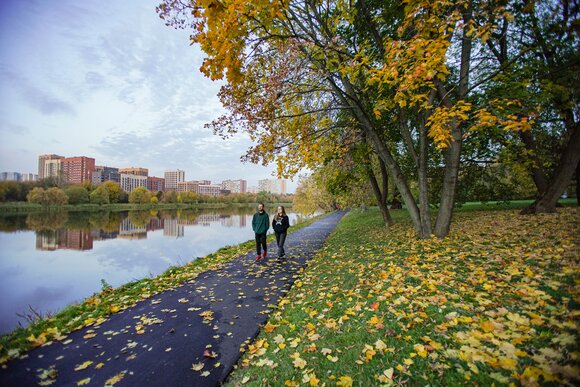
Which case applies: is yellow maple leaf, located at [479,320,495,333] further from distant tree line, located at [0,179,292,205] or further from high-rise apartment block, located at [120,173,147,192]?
high-rise apartment block, located at [120,173,147,192]

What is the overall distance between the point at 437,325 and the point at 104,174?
179 meters

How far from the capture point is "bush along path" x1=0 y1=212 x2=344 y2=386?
3102 mm

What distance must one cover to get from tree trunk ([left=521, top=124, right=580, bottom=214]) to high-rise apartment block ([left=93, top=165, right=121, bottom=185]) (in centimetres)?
15906

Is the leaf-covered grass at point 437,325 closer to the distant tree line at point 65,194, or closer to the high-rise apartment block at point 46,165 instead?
the distant tree line at point 65,194

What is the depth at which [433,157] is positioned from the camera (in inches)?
509

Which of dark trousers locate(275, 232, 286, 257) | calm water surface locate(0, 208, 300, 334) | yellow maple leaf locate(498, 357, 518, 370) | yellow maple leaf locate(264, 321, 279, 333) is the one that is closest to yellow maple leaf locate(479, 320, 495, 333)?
yellow maple leaf locate(498, 357, 518, 370)

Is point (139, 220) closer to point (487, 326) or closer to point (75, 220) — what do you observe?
point (75, 220)

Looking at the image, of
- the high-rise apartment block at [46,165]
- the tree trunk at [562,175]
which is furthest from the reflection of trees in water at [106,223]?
the high-rise apartment block at [46,165]

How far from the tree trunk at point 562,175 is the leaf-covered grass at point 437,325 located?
3.84m

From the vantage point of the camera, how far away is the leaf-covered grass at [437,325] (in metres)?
2.56

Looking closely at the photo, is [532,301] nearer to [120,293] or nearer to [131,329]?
[131,329]

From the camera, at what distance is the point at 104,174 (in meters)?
147

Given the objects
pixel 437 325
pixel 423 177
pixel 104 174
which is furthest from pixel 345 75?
Answer: pixel 104 174

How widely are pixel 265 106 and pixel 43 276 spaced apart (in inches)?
507
